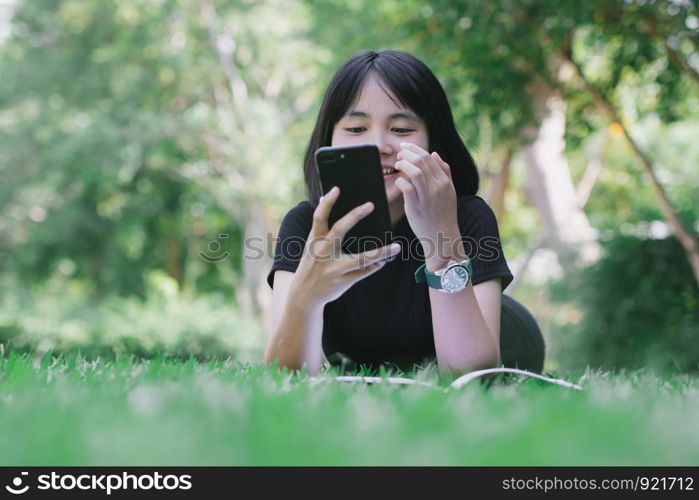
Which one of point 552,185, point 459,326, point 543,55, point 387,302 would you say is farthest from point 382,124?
point 552,185

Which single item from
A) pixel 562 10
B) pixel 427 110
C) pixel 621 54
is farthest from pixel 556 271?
pixel 427 110

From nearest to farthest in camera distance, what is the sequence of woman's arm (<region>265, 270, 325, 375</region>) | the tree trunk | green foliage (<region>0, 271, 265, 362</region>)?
1. woman's arm (<region>265, 270, 325, 375</region>)
2. the tree trunk
3. green foliage (<region>0, 271, 265, 362</region>)

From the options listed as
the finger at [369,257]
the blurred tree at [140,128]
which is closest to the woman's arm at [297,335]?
the finger at [369,257]

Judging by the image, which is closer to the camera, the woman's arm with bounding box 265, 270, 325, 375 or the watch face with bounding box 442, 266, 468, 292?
the watch face with bounding box 442, 266, 468, 292

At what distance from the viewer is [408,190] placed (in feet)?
7.88

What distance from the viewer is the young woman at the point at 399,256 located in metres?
2.43

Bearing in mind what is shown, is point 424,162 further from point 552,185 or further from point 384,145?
point 552,185

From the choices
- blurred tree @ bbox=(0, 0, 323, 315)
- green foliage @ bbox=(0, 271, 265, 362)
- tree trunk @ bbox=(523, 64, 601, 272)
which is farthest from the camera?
blurred tree @ bbox=(0, 0, 323, 315)

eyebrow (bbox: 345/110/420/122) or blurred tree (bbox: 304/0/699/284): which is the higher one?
blurred tree (bbox: 304/0/699/284)

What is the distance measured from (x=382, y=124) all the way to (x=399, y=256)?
2.03 ft

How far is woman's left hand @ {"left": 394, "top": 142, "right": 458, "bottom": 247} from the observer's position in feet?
7.80

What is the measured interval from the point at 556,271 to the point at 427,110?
8.10 m

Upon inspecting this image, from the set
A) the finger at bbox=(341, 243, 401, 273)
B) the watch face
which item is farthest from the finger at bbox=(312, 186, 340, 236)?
the watch face

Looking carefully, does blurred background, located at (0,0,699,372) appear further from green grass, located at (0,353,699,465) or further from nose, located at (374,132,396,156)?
green grass, located at (0,353,699,465)
